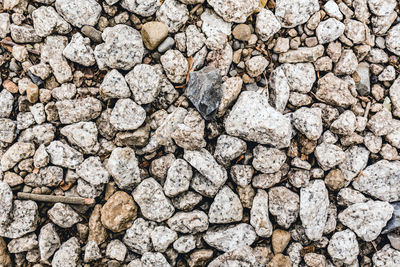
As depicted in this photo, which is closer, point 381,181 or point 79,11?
point 79,11

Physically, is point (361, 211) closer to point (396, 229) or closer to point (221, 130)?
point (396, 229)

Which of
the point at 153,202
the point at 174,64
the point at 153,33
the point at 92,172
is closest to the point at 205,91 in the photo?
the point at 174,64

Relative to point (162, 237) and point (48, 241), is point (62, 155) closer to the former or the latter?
point (48, 241)

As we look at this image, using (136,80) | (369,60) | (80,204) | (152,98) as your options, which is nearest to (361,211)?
(369,60)

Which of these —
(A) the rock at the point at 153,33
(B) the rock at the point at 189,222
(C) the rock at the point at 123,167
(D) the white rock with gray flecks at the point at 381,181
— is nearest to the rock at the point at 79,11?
(A) the rock at the point at 153,33

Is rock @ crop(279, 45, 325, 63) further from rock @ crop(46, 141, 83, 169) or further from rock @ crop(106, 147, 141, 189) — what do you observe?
rock @ crop(46, 141, 83, 169)

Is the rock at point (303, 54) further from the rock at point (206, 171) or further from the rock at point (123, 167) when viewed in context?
the rock at point (123, 167)
